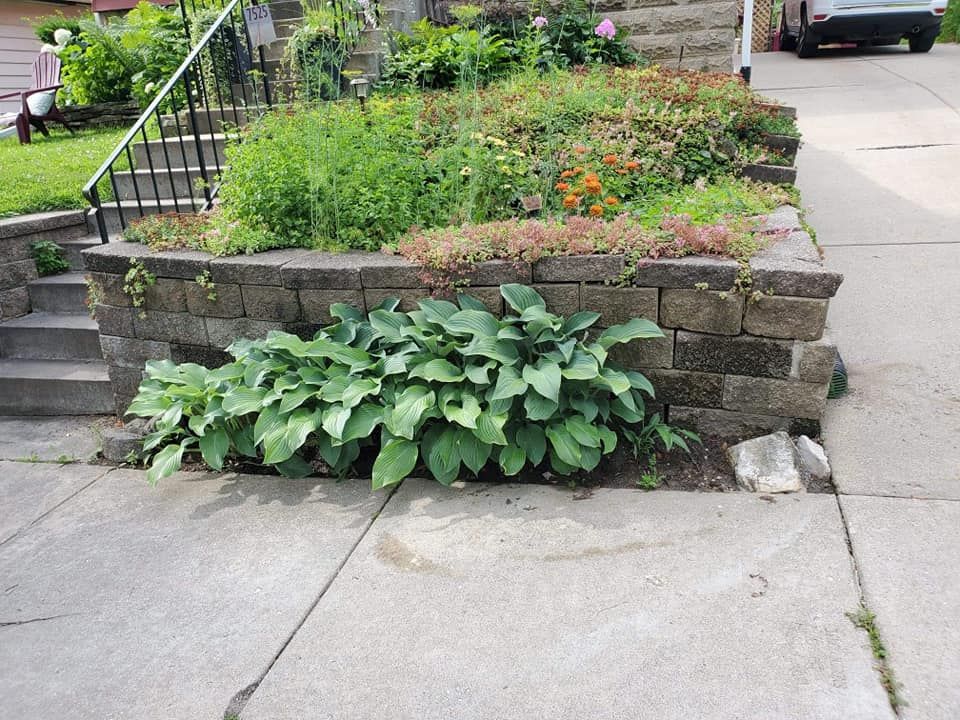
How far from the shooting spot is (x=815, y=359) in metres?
3.08

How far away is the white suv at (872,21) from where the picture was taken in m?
11.4

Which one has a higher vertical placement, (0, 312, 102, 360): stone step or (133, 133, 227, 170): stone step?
(133, 133, 227, 170): stone step

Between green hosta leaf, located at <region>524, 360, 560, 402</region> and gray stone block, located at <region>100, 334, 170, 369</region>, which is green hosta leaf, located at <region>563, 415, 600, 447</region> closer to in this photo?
green hosta leaf, located at <region>524, 360, 560, 402</region>

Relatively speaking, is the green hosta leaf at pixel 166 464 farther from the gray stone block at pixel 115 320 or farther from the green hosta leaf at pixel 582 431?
the green hosta leaf at pixel 582 431

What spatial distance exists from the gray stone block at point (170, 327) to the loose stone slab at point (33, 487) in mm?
761

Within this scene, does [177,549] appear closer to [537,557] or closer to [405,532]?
[405,532]

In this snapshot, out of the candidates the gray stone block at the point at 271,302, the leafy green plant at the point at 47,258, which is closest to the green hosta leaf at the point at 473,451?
the gray stone block at the point at 271,302

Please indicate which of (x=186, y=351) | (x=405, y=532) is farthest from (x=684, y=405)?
(x=186, y=351)

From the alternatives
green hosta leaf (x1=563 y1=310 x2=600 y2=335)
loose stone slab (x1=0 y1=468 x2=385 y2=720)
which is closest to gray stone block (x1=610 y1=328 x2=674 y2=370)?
green hosta leaf (x1=563 y1=310 x2=600 y2=335)

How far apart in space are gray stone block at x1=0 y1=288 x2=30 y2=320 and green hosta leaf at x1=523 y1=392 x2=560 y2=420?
388 cm

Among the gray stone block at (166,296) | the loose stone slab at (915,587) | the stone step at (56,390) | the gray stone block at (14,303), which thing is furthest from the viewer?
the gray stone block at (14,303)

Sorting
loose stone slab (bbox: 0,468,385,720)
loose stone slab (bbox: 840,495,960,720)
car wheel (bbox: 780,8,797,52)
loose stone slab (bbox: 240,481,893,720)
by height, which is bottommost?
loose stone slab (bbox: 0,468,385,720)

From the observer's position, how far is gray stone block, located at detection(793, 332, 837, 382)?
3053 mm

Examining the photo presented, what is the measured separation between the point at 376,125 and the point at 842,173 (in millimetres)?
4235
